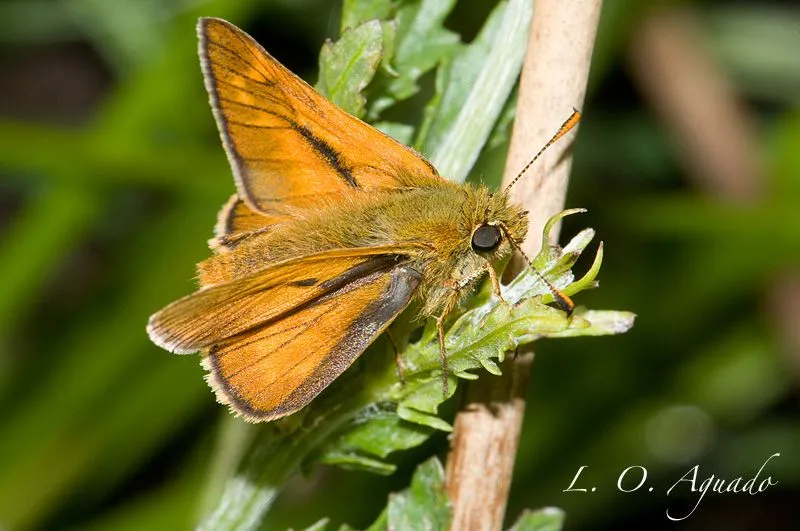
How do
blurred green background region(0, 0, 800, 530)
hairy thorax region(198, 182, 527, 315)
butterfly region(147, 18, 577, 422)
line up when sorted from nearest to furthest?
butterfly region(147, 18, 577, 422)
hairy thorax region(198, 182, 527, 315)
blurred green background region(0, 0, 800, 530)

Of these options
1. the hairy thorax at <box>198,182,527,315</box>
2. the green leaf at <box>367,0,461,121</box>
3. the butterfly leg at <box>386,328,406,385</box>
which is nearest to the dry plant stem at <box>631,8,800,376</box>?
the green leaf at <box>367,0,461,121</box>

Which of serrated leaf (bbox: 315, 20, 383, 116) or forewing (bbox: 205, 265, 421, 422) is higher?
serrated leaf (bbox: 315, 20, 383, 116)

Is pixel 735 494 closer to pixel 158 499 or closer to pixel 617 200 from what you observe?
pixel 617 200

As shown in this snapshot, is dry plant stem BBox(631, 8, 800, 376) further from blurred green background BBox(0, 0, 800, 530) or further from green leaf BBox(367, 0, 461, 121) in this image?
green leaf BBox(367, 0, 461, 121)

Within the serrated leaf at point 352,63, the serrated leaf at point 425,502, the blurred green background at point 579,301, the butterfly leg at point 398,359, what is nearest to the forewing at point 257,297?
the butterfly leg at point 398,359

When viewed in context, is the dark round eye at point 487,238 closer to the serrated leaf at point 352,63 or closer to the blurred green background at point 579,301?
the serrated leaf at point 352,63

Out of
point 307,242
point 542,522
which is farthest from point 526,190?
point 542,522
